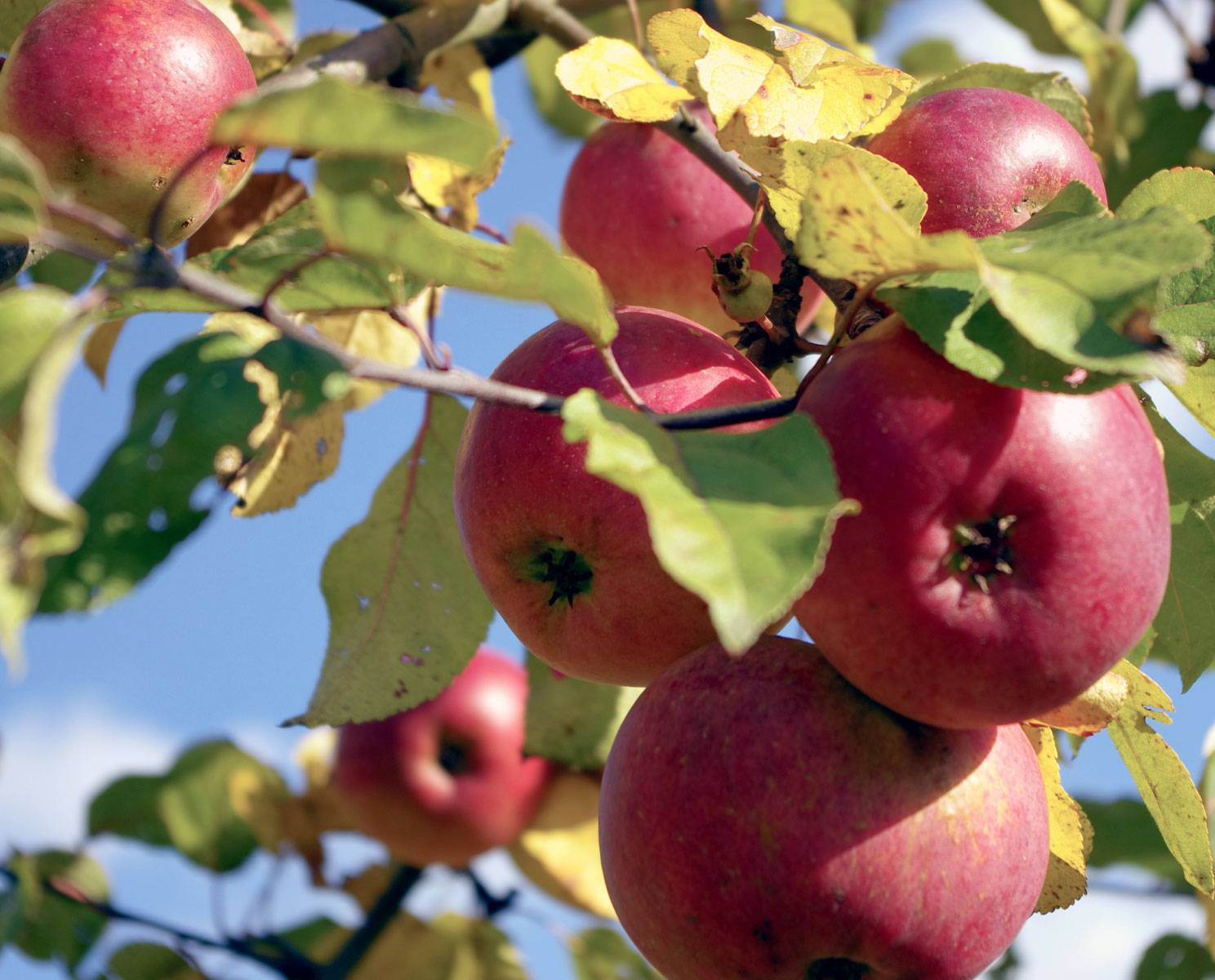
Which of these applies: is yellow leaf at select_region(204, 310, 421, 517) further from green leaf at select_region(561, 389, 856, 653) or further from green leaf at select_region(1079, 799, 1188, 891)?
green leaf at select_region(1079, 799, 1188, 891)

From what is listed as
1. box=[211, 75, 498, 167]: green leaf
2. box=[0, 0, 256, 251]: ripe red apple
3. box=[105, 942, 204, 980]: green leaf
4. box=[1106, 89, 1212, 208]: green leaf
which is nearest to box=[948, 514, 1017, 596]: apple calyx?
box=[211, 75, 498, 167]: green leaf

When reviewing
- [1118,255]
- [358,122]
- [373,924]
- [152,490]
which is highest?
[358,122]

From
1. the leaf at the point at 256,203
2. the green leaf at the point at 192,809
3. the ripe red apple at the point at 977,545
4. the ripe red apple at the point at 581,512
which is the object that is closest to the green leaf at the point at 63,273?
the leaf at the point at 256,203

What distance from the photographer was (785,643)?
3.21 feet

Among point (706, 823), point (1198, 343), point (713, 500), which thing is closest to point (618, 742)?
point (706, 823)

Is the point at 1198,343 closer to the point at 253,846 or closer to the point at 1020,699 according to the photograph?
the point at 1020,699

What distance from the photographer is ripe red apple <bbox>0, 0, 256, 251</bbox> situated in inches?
39.4

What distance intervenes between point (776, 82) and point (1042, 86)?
0.50 meters

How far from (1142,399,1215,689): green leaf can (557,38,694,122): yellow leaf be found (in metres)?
0.50

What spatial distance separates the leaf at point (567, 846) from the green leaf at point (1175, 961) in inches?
33.3

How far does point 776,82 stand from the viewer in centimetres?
99

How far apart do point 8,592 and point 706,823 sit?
0.49 metres

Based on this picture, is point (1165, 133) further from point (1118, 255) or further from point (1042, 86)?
point (1118, 255)

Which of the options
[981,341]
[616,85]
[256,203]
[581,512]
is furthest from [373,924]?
[981,341]
